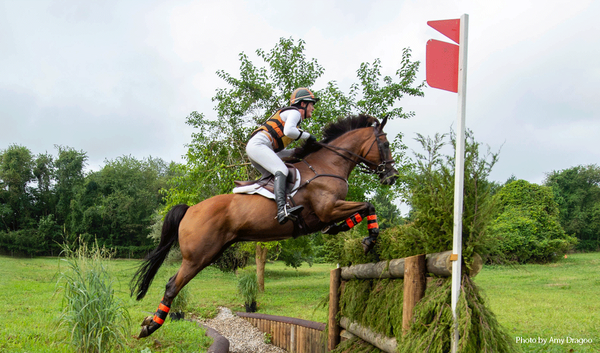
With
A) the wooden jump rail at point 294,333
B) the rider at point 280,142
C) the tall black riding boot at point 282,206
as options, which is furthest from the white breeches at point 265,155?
the wooden jump rail at point 294,333

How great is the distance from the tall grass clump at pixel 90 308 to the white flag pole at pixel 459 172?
2.98 metres

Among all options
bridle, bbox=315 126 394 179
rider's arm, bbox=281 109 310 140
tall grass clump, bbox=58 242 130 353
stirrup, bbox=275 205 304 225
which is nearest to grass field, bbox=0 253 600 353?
tall grass clump, bbox=58 242 130 353

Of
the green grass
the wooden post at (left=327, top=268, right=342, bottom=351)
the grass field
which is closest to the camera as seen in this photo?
the grass field

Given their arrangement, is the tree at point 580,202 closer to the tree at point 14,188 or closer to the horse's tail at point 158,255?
the horse's tail at point 158,255

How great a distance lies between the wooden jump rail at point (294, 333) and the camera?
5.69 m

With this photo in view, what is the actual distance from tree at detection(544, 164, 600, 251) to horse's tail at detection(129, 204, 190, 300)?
21.5 m

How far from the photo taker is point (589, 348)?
3932 mm

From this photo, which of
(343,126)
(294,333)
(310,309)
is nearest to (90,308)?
(343,126)

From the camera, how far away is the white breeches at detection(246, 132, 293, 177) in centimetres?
335

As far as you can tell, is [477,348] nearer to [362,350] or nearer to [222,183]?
[362,350]

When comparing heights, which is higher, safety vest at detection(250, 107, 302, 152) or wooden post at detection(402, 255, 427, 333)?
safety vest at detection(250, 107, 302, 152)

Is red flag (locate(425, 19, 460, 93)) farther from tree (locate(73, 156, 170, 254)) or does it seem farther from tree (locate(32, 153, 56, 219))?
tree (locate(32, 153, 56, 219))

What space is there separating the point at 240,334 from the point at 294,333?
1.47 metres

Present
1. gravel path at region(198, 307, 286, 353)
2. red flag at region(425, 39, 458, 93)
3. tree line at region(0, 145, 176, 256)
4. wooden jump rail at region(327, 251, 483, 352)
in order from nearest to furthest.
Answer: wooden jump rail at region(327, 251, 483, 352) → red flag at region(425, 39, 458, 93) → gravel path at region(198, 307, 286, 353) → tree line at region(0, 145, 176, 256)
